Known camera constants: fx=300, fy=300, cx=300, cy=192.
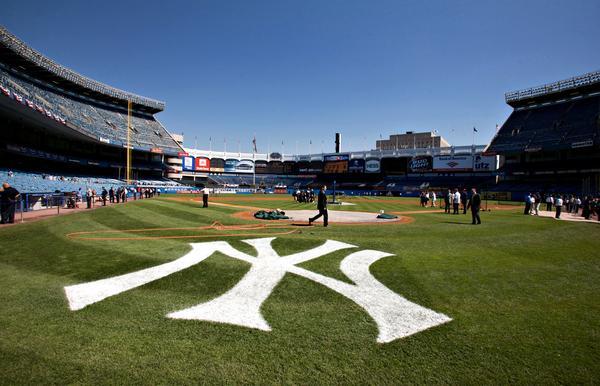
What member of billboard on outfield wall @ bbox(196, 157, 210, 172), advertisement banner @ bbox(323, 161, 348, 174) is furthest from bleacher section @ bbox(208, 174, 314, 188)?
advertisement banner @ bbox(323, 161, 348, 174)

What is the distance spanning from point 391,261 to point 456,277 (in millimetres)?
1581

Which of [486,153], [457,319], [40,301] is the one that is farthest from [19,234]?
[486,153]

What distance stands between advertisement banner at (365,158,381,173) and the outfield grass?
7699 centimetres

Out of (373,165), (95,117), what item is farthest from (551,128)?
(95,117)

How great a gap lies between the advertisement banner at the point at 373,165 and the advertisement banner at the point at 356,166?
1284 mm

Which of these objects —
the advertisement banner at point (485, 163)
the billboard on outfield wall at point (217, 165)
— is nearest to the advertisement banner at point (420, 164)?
the advertisement banner at point (485, 163)

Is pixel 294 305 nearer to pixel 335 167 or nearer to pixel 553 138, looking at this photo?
pixel 553 138

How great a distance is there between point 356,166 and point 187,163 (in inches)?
2082

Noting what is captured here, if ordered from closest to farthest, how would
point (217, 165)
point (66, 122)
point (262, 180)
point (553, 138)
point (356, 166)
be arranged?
1. point (66, 122)
2. point (553, 138)
3. point (356, 166)
4. point (262, 180)
5. point (217, 165)

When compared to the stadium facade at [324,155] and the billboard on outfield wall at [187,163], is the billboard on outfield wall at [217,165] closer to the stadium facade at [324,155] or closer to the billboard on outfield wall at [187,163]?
the stadium facade at [324,155]

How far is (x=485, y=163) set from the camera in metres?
66.7

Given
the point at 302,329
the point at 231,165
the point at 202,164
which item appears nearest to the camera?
the point at 302,329

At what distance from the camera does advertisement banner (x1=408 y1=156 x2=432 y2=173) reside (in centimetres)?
7425

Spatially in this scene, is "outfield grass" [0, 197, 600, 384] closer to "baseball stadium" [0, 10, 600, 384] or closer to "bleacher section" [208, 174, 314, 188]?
"baseball stadium" [0, 10, 600, 384]
